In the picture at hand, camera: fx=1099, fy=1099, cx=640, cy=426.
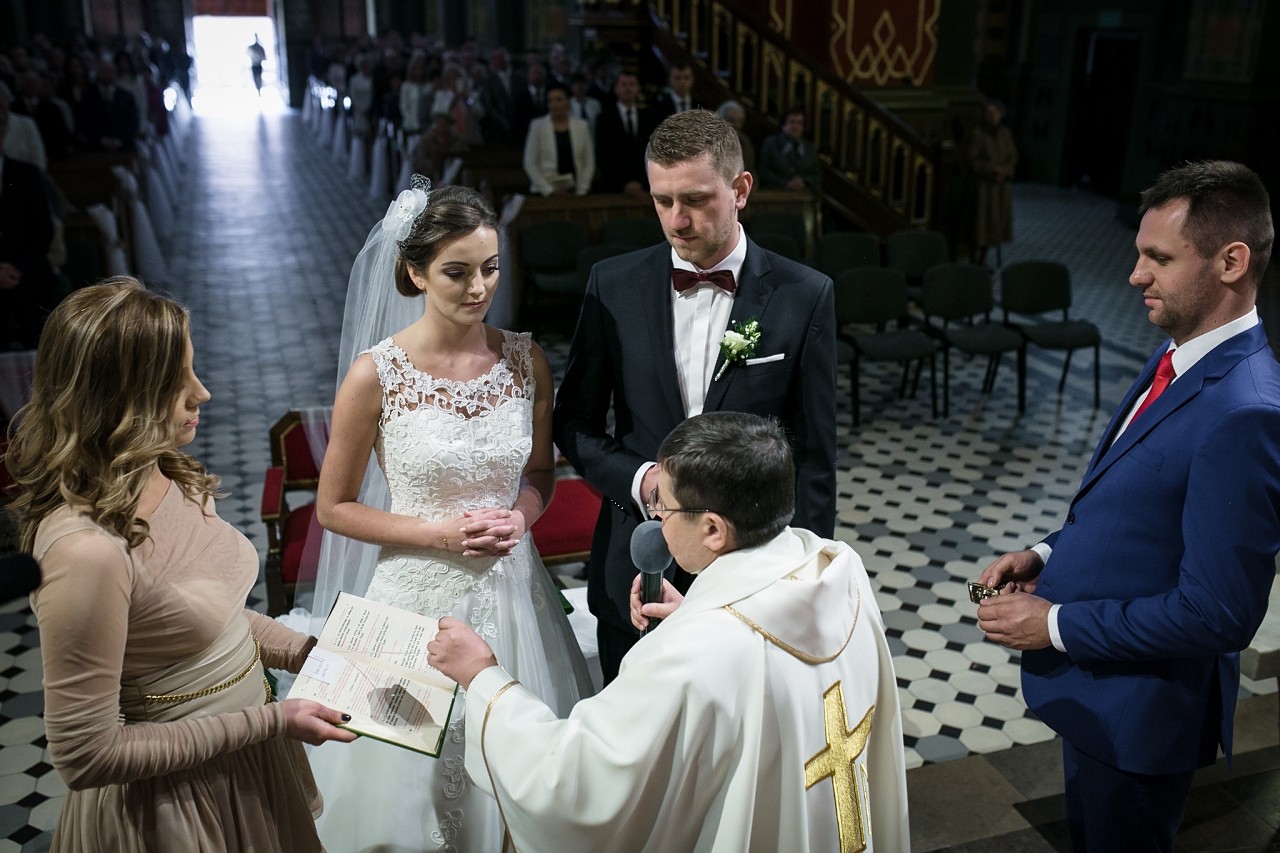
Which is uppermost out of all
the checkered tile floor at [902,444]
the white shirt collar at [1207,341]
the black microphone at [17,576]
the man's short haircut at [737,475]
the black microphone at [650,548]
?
the black microphone at [17,576]

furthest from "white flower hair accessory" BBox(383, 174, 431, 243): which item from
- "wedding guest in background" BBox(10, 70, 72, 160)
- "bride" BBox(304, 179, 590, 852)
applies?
"wedding guest in background" BBox(10, 70, 72, 160)

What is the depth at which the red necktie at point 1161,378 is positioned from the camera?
2.41 metres

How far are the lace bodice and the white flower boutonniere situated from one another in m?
0.58

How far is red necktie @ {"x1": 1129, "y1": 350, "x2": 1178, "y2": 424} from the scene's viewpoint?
7.90 feet

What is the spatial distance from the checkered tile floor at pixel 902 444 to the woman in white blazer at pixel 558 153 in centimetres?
161

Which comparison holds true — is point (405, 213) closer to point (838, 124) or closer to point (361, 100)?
point (838, 124)

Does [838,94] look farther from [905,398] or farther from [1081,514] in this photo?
[1081,514]

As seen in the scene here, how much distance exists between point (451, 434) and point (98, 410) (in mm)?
1048

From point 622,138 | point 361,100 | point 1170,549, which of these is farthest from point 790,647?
point 361,100

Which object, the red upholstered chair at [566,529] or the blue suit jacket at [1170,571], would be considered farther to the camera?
the red upholstered chair at [566,529]

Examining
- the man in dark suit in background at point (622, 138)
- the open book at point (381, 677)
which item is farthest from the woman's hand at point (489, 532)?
the man in dark suit in background at point (622, 138)

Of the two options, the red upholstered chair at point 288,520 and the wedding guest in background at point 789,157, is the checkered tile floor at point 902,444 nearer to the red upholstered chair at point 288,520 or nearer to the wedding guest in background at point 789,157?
the red upholstered chair at point 288,520

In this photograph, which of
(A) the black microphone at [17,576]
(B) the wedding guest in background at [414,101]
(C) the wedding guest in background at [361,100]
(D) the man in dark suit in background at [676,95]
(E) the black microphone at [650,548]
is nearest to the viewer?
(A) the black microphone at [17,576]

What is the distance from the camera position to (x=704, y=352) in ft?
9.46
